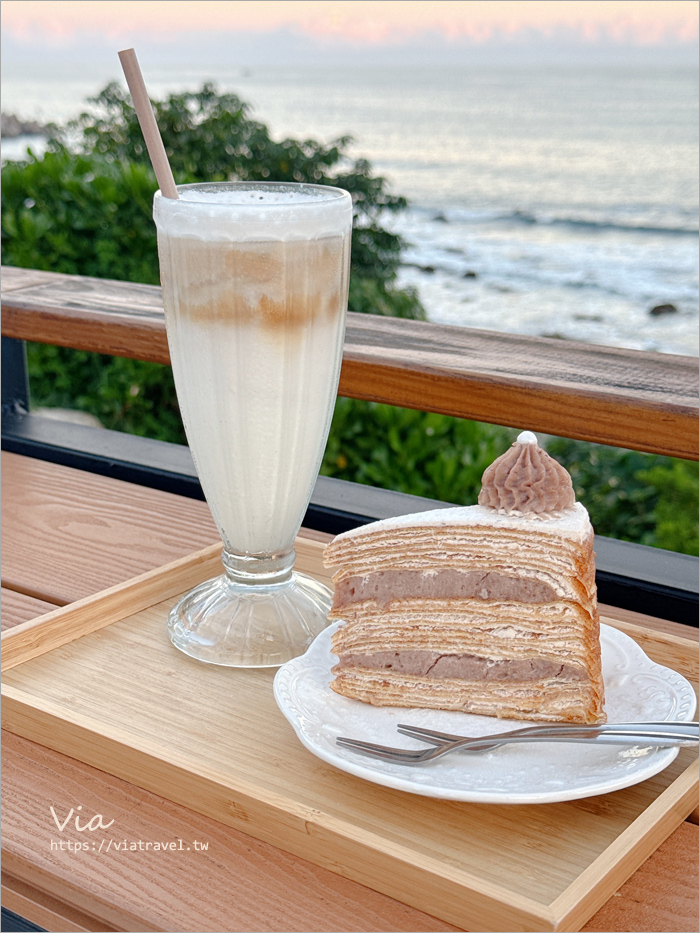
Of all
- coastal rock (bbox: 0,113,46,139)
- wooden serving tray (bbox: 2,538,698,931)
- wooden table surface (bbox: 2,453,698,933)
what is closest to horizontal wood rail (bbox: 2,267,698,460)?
wooden serving tray (bbox: 2,538,698,931)

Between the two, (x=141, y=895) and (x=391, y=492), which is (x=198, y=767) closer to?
(x=141, y=895)

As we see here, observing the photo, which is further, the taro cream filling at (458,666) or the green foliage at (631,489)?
the green foliage at (631,489)

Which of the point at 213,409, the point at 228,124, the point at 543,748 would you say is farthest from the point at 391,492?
the point at 228,124

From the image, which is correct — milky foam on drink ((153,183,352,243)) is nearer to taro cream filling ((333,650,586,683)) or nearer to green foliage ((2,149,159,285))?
taro cream filling ((333,650,586,683))

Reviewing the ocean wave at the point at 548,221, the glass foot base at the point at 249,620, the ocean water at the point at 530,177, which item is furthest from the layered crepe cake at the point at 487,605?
the ocean wave at the point at 548,221

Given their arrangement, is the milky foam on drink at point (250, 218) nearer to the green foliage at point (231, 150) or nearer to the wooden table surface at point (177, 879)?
the wooden table surface at point (177, 879)

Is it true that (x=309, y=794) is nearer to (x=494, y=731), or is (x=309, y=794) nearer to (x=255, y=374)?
(x=494, y=731)
